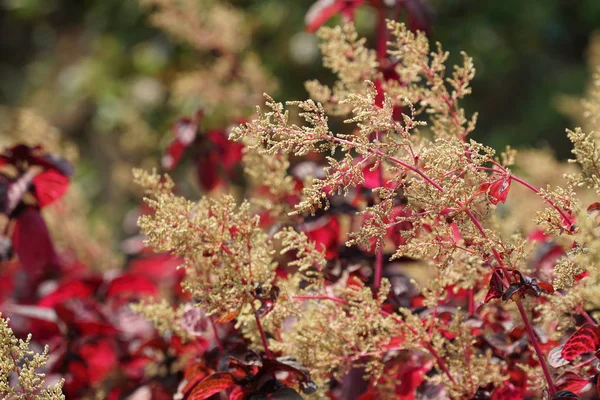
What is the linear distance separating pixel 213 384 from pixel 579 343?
391 millimetres

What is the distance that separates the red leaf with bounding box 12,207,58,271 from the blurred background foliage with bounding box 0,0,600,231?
5.16ft

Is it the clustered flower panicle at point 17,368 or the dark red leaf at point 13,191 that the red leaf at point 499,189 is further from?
the dark red leaf at point 13,191

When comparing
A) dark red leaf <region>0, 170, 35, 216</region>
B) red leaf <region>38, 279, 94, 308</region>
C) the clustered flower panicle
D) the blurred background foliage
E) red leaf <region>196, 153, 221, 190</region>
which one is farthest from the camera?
the blurred background foliage

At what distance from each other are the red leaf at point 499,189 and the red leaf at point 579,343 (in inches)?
6.5

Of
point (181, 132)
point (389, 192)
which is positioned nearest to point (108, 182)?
point (181, 132)

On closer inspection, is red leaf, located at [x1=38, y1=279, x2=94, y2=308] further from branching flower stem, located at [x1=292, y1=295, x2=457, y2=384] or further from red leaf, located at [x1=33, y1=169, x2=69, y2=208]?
branching flower stem, located at [x1=292, y1=295, x2=457, y2=384]

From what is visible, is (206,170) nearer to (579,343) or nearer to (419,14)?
(419,14)

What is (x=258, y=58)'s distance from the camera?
3242 millimetres

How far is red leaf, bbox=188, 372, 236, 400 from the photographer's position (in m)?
0.75

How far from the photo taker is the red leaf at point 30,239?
3.61ft

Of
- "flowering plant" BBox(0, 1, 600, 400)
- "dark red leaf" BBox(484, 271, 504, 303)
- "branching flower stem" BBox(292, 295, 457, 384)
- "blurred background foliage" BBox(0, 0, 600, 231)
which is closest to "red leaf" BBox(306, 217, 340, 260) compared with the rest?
"flowering plant" BBox(0, 1, 600, 400)

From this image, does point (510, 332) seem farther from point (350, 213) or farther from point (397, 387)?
point (350, 213)

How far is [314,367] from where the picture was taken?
0.78 metres

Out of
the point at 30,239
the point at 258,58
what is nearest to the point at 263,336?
the point at 30,239
